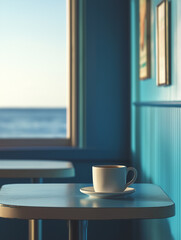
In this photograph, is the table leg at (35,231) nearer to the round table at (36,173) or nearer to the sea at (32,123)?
the round table at (36,173)

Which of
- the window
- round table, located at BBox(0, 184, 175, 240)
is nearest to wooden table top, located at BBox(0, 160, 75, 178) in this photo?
round table, located at BBox(0, 184, 175, 240)

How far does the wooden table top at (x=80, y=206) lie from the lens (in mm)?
1691

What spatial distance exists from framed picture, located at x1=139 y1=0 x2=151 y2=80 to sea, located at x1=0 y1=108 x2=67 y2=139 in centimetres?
1937

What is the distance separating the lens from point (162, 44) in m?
2.45

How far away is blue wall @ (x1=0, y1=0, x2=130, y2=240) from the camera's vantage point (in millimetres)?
3689

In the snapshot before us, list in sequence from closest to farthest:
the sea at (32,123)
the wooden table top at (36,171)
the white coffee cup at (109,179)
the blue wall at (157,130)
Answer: the white coffee cup at (109,179) → the blue wall at (157,130) → the wooden table top at (36,171) → the sea at (32,123)

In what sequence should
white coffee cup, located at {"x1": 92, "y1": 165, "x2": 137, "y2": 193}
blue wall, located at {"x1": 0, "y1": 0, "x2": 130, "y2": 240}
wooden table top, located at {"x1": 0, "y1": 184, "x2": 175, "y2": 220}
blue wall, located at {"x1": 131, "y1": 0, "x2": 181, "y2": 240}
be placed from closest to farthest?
1. wooden table top, located at {"x1": 0, "y1": 184, "x2": 175, "y2": 220}
2. white coffee cup, located at {"x1": 92, "y1": 165, "x2": 137, "y2": 193}
3. blue wall, located at {"x1": 131, "y1": 0, "x2": 181, "y2": 240}
4. blue wall, located at {"x1": 0, "y1": 0, "x2": 130, "y2": 240}

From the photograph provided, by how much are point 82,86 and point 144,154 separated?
0.79m

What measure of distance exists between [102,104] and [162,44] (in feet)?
4.26

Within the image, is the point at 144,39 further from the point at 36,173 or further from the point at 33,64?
the point at 33,64

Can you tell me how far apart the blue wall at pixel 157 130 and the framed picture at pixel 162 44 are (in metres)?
0.04

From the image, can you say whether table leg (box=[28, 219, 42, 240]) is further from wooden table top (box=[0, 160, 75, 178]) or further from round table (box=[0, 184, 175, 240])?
round table (box=[0, 184, 175, 240])

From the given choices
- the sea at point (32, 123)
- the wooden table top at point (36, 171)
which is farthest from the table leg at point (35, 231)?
the sea at point (32, 123)

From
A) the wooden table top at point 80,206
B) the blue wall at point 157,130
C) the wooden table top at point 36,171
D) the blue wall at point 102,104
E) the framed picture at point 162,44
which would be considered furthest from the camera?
the blue wall at point 102,104
